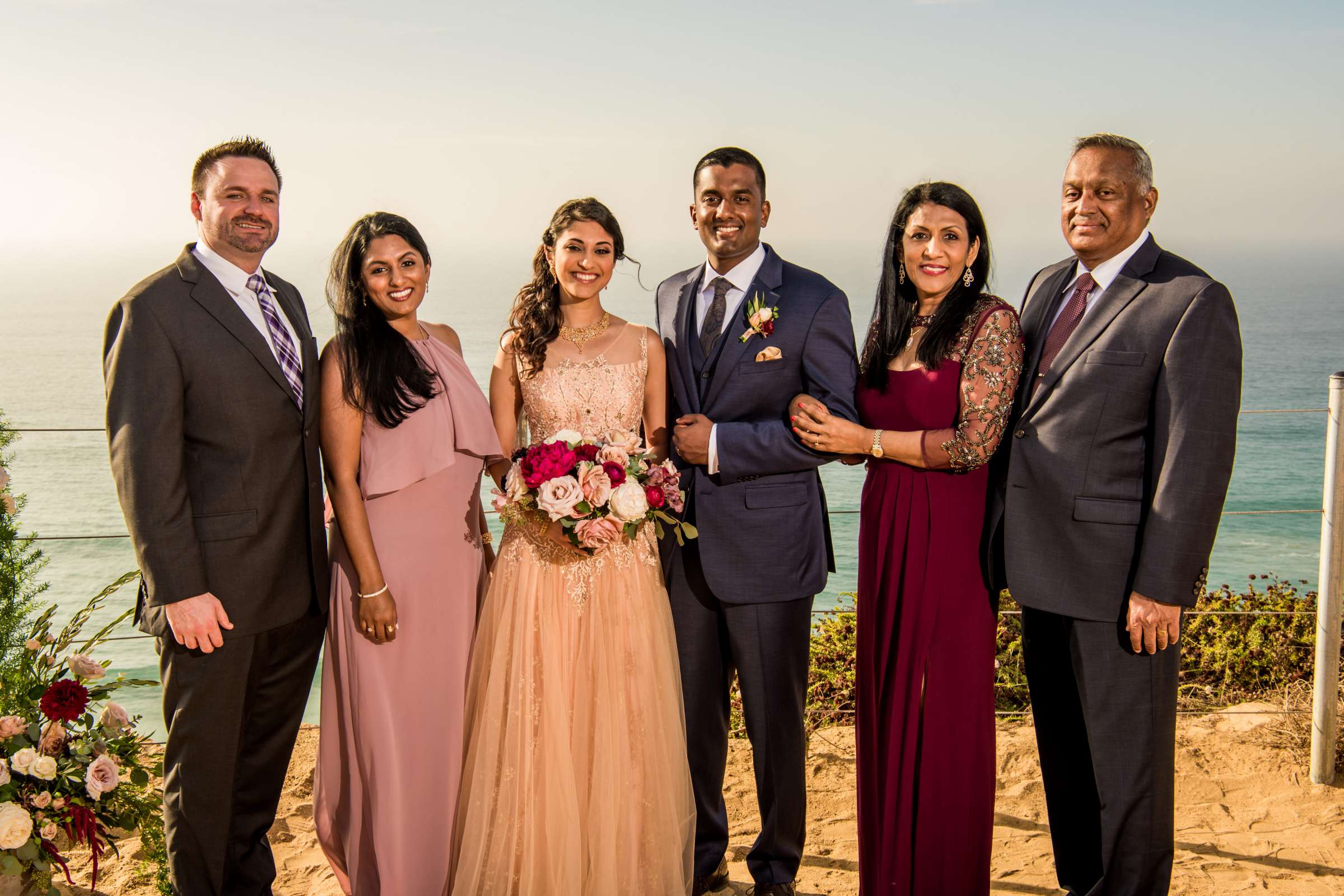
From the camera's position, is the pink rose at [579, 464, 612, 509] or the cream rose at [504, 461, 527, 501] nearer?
the pink rose at [579, 464, 612, 509]

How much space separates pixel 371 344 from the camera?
11.0 ft

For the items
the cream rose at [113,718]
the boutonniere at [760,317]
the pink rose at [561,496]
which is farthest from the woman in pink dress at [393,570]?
the boutonniere at [760,317]

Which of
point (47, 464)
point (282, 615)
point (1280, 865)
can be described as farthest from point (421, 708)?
point (47, 464)

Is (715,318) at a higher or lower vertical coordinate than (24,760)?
→ higher

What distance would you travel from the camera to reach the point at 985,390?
10.5 ft

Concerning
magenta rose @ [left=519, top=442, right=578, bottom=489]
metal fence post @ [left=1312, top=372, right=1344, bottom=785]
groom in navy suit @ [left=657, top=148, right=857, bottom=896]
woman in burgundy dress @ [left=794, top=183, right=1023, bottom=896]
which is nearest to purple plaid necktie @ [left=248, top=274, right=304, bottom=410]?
magenta rose @ [left=519, top=442, right=578, bottom=489]

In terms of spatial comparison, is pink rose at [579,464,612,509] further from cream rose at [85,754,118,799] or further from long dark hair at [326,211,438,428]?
cream rose at [85,754,118,799]

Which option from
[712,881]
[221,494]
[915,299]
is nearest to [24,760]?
[221,494]

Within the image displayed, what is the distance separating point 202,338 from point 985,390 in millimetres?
2555

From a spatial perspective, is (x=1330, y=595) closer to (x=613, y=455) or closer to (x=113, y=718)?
(x=613, y=455)

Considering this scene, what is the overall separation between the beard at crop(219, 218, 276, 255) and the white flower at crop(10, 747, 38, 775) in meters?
1.79

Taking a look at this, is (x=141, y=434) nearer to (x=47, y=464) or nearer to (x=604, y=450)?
(x=604, y=450)

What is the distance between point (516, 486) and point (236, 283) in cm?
117

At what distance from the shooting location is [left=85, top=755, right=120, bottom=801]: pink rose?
320 centimetres
